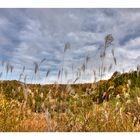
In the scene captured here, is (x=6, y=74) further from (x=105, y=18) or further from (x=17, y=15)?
(x=105, y=18)

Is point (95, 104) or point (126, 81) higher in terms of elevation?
point (126, 81)

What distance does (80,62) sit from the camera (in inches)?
191

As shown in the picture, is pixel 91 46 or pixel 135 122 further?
pixel 91 46

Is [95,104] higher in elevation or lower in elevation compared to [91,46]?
lower

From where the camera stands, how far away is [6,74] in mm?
4758
